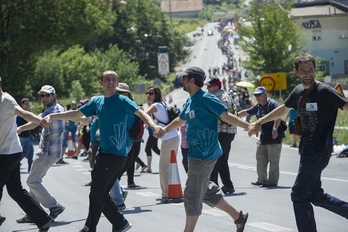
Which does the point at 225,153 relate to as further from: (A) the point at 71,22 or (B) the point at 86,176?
(A) the point at 71,22

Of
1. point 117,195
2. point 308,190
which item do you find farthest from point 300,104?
point 117,195

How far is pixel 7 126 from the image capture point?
33.7 feet

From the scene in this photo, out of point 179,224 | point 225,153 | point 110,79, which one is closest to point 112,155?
point 110,79

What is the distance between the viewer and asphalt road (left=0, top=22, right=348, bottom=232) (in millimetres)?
11133

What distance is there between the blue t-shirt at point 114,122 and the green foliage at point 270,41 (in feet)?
178

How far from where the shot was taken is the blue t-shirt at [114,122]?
32.0 ft

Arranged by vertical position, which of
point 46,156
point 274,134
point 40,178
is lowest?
point 40,178

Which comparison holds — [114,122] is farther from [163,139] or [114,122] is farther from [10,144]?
[163,139]

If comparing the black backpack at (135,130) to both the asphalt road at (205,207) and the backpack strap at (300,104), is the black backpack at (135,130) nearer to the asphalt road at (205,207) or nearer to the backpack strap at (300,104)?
the asphalt road at (205,207)

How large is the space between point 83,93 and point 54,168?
2037 inches

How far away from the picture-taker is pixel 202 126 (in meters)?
9.52

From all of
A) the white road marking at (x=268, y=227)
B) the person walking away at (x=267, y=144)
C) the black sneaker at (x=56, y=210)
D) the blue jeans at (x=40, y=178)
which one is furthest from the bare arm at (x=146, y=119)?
the person walking away at (x=267, y=144)

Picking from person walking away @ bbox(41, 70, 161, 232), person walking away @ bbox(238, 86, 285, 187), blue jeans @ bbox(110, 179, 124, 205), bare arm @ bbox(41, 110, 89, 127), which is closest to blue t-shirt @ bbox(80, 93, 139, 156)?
person walking away @ bbox(41, 70, 161, 232)

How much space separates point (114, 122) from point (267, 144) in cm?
632
